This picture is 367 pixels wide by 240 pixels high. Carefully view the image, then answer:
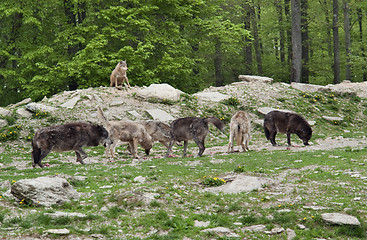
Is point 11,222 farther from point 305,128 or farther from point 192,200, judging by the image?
point 305,128

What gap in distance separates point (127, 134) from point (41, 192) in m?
8.38

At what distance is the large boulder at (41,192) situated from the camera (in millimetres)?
9625

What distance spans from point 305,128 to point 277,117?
4.44 feet

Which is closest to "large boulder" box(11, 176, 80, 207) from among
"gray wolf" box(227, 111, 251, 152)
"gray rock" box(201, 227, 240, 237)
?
"gray rock" box(201, 227, 240, 237)

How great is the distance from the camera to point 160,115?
24422 millimetres

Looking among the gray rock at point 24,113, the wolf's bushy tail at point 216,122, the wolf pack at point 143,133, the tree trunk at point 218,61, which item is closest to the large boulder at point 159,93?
the gray rock at point 24,113

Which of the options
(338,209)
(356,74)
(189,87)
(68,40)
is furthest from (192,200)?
(356,74)

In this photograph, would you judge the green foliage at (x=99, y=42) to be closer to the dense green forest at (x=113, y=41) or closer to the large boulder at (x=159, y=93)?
the dense green forest at (x=113, y=41)

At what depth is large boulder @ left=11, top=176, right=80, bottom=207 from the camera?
9.62 m

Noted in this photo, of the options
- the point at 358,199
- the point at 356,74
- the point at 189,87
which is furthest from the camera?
the point at 356,74

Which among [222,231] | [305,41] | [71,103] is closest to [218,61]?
[305,41]

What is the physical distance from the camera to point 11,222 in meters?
8.43

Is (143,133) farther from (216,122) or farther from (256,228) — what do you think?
(256,228)

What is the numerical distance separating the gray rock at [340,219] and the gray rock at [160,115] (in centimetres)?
1547
